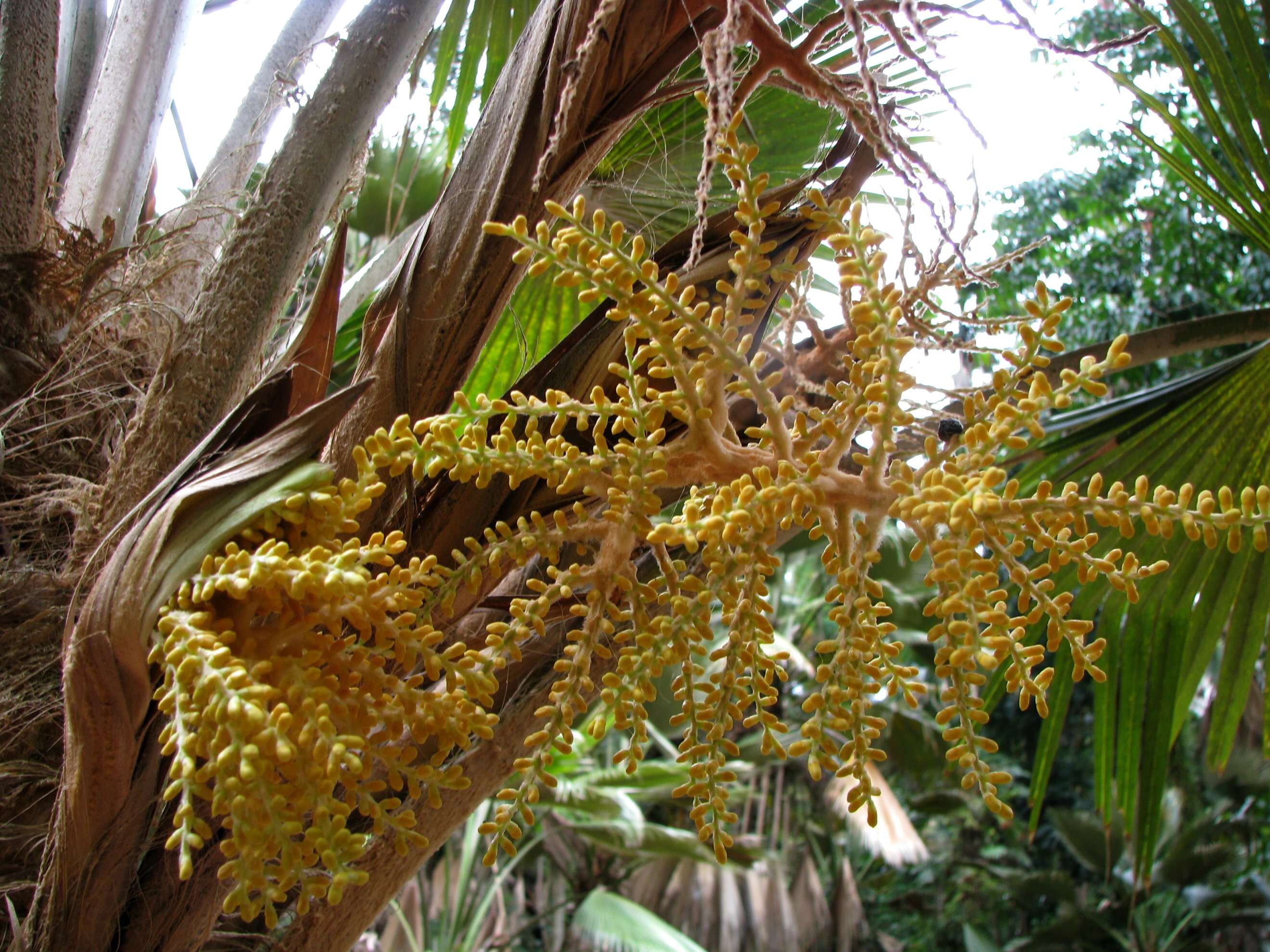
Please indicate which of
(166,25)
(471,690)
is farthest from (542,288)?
(471,690)

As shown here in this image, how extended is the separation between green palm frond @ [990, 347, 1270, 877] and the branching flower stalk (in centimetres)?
76

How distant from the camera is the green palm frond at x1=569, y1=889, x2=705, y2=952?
3.68 metres

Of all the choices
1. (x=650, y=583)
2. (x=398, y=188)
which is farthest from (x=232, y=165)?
(x=398, y=188)

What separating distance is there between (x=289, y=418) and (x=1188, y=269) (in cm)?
511

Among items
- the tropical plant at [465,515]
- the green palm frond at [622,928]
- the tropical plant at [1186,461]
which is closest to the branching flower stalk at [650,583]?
the tropical plant at [465,515]

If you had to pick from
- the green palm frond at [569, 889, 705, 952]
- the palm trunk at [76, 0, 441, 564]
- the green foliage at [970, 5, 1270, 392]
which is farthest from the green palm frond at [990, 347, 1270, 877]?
the green foliage at [970, 5, 1270, 392]

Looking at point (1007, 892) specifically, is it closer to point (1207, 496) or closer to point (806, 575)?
point (806, 575)

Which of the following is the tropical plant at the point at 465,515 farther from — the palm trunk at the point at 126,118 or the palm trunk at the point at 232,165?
the palm trunk at the point at 126,118

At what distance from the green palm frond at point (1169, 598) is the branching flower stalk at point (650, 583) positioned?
0.76 metres

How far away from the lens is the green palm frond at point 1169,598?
121cm

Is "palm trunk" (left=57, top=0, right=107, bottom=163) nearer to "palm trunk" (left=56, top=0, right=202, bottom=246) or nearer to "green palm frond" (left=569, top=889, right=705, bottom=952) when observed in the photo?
"palm trunk" (left=56, top=0, right=202, bottom=246)

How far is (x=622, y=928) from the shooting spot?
3.81 meters

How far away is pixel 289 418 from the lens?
1.74 ft

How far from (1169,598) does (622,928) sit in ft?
10.5
